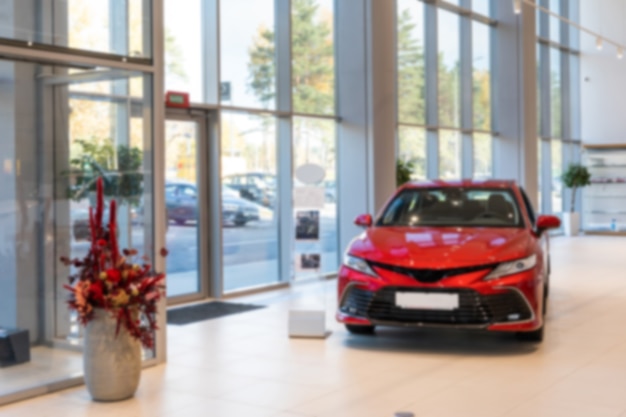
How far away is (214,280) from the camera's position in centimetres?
930

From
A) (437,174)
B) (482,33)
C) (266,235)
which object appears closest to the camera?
(266,235)

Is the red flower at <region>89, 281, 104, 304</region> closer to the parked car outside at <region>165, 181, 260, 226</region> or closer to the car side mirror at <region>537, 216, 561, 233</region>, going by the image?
the car side mirror at <region>537, 216, 561, 233</region>

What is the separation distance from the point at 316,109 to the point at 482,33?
611 centimetres

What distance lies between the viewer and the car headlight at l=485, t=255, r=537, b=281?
575 cm

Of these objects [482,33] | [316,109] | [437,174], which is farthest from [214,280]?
[482,33]

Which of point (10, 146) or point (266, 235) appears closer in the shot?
point (10, 146)

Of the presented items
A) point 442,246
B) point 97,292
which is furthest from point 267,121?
A: point 97,292

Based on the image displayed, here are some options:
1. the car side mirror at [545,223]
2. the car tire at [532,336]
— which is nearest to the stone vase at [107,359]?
the car tire at [532,336]

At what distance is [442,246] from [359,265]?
61 centimetres

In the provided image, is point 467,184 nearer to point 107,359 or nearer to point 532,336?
point 532,336

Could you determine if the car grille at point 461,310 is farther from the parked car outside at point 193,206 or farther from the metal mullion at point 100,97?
the parked car outside at point 193,206

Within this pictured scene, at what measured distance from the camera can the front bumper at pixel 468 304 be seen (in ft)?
18.6

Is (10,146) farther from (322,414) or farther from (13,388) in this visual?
(322,414)

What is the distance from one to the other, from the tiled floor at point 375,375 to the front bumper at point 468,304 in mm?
266
